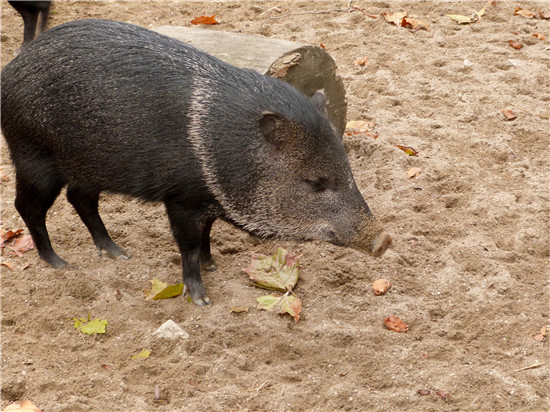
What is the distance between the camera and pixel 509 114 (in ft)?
17.8

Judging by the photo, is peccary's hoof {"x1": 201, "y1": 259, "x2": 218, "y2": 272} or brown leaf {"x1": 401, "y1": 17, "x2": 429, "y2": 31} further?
brown leaf {"x1": 401, "y1": 17, "x2": 429, "y2": 31}

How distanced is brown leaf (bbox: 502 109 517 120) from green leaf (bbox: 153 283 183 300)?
3.10 metres

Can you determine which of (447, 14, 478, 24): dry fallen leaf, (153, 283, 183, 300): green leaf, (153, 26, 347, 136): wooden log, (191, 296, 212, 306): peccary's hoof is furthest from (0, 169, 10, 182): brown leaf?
(447, 14, 478, 24): dry fallen leaf

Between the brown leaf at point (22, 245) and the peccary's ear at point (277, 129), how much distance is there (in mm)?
1817

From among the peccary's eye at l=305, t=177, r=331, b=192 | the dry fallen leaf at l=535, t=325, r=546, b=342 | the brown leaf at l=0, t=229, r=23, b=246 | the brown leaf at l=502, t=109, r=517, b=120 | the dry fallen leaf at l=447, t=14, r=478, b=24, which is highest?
the peccary's eye at l=305, t=177, r=331, b=192

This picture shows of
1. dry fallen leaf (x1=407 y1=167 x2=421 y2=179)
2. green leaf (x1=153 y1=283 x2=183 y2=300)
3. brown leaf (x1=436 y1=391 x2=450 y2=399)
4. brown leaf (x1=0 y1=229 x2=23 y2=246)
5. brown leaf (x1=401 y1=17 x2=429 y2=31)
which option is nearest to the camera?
brown leaf (x1=436 y1=391 x2=450 y2=399)

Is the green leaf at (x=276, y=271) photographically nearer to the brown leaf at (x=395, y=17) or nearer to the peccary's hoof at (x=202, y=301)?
the peccary's hoof at (x=202, y=301)

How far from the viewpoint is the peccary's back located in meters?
3.43

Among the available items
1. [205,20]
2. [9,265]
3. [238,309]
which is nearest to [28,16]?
[205,20]

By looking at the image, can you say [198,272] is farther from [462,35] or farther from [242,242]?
[462,35]

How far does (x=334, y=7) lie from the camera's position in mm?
7320

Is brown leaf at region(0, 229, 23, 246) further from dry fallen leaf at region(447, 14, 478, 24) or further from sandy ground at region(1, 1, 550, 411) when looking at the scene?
dry fallen leaf at region(447, 14, 478, 24)

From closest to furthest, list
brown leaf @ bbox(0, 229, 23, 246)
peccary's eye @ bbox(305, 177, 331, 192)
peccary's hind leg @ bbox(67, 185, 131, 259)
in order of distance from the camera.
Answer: peccary's eye @ bbox(305, 177, 331, 192)
peccary's hind leg @ bbox(67, 185, 131, 259)
brown leaf @ bbox(0, 229, 23, 246)

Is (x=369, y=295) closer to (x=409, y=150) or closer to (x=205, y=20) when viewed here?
(x=409, y=150)
